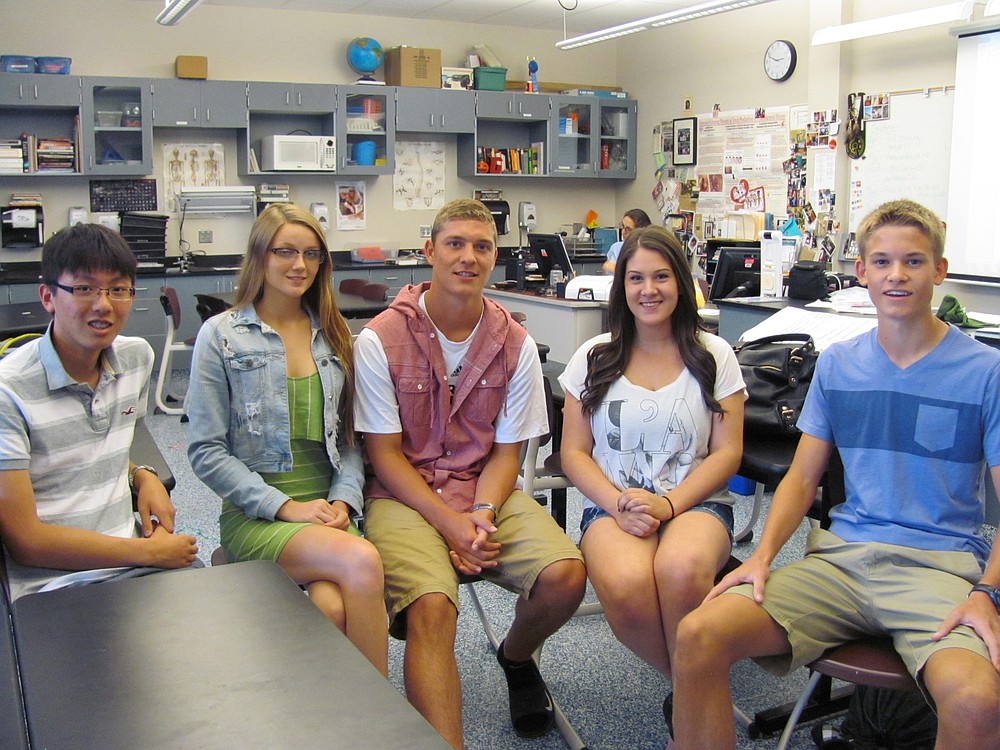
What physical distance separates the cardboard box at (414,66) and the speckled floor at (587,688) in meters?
5.42

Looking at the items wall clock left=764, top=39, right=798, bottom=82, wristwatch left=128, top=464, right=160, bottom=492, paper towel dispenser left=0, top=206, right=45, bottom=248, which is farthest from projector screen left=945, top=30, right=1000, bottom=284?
paper towel dispenser left=0, top=206, right=45, bottom=248

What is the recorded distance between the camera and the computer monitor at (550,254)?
6.21 metres

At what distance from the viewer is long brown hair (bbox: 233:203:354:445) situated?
6.95 feet

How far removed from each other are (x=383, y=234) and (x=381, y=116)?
1.00 metres

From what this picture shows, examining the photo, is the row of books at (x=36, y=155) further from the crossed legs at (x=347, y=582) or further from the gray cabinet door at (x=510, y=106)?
the crossed legs at (x=347, y=582)

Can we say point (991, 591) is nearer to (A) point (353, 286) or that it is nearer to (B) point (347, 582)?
(B) point (347, 582)

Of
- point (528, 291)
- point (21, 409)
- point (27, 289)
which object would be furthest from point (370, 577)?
point (27, 289)

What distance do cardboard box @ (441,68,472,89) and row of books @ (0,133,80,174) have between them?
2.87 m

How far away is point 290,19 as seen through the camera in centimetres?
740

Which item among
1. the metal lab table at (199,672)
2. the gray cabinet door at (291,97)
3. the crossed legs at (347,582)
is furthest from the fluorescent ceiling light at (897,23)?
the metal lab table at (199,672)

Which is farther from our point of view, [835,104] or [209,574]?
[835,104]

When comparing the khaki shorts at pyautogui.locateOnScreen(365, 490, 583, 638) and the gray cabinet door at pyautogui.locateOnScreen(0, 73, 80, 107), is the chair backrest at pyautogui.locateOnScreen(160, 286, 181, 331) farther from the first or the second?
the khaki shorts at pyautogui.locateOnScreen(365, 490, 583, 638)

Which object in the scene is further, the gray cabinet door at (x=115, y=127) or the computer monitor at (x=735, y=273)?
the gray cabinet door at (x=115, y=127)

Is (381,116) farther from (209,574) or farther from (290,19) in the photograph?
(209,574)
